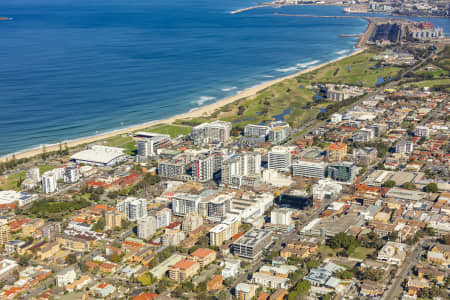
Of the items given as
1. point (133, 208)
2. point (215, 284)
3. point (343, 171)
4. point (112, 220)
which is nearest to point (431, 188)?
point (343, 171)

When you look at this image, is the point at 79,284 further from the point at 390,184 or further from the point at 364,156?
the point at 364,156

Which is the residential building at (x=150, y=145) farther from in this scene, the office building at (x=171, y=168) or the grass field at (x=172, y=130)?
the office building at (x=171, y=168)

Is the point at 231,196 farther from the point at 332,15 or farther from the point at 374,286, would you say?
the point at 332,15

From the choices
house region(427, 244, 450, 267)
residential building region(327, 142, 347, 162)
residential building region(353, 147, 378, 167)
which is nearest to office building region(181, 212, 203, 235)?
house region(427, 244, 450, 267)

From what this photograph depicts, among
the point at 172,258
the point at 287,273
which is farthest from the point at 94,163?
the point at 287,273

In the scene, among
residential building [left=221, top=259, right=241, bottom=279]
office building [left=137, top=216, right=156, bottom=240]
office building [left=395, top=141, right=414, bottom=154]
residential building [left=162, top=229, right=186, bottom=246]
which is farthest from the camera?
office building [left=395, top=141, right=414, bottom=154]

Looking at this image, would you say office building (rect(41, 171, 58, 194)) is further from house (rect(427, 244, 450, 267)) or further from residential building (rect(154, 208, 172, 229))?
house (rect(427, 244, 450, 267))
